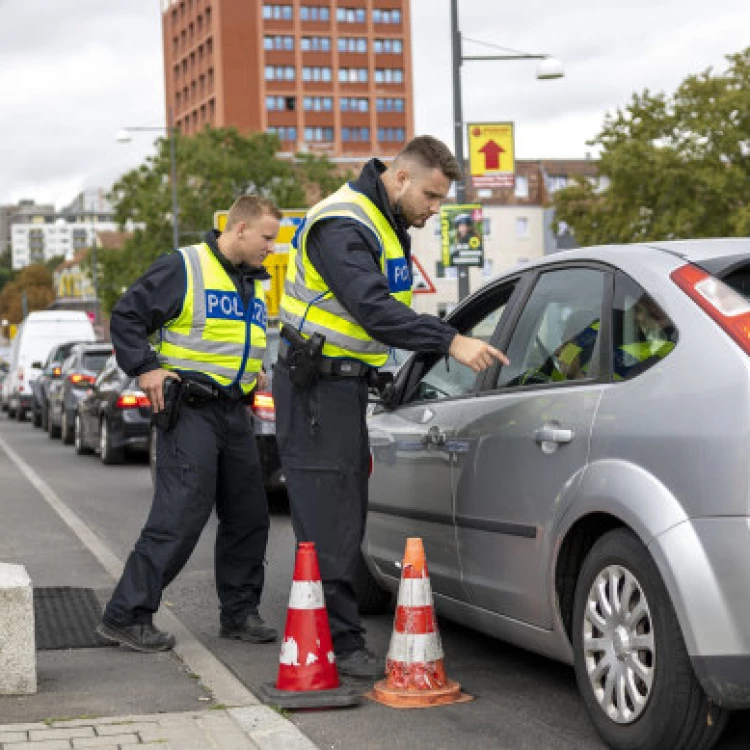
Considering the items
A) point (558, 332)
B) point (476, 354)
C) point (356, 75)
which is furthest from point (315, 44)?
point (476, 354)

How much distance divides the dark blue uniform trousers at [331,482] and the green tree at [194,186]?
2099 inches

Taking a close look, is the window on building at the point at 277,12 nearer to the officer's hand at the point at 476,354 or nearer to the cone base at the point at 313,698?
the officer's hand at the point at 476,354

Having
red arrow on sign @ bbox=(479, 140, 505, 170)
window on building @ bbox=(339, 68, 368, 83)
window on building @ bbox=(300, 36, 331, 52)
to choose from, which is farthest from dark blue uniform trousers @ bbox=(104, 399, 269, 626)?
window on building @ bbox=(339, 68, 368, 83)

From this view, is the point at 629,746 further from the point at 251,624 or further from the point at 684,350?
the point at 251,624

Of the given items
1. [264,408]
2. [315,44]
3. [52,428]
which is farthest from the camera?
[315,44]

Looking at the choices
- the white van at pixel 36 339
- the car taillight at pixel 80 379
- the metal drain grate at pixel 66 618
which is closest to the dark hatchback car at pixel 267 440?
the metal drain grate at pixel 66 618

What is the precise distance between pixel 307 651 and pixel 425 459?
959 mm

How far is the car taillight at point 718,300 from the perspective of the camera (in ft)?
14.5

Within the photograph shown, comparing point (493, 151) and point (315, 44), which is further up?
point (315, 44)

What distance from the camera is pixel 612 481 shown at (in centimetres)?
466

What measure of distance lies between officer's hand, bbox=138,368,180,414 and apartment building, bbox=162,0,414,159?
11413 centimetres

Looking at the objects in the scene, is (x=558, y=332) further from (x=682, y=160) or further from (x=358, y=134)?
(x=358, y=134)

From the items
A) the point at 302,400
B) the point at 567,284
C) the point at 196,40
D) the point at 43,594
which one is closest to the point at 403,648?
the point at 302,400

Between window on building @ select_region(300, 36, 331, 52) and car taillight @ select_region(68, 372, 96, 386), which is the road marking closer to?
car taillight @ select_region(68, 372, 96, 386)
